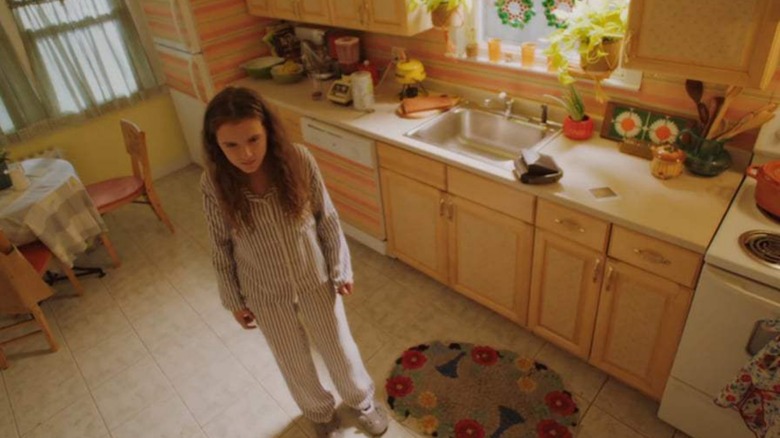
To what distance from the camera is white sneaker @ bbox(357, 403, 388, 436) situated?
2.12 metres

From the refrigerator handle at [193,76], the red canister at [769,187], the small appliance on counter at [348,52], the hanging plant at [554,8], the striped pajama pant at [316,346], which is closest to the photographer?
the red canister at [769,187]

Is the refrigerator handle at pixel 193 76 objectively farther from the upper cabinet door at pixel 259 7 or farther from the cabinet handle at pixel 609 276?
the cabinet handle at pixel 609 276

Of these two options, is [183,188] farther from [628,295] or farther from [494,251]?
[628,295]

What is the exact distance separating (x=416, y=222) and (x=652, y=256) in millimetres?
1209

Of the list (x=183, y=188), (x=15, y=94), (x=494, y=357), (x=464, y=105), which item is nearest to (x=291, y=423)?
(x=494, y=357)

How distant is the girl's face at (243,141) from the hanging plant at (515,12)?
1615 millimetres

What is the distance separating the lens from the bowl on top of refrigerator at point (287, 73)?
10.9 ft

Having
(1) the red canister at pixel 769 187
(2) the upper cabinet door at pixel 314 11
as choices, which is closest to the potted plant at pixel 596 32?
(1) the red canister at pixel 769 187

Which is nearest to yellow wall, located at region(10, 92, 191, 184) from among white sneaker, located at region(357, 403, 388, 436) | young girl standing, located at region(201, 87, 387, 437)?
young girl standing, located at region(201, 87, 387, 437)

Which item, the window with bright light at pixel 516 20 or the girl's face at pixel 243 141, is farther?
the window with bright light at pixel 516 20

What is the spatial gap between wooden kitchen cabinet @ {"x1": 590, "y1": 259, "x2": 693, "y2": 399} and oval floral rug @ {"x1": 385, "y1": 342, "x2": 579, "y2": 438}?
284 millimetres

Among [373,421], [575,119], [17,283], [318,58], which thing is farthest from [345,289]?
[318,58]

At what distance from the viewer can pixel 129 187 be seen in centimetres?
332

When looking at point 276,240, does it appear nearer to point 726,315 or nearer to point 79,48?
point 726,315
